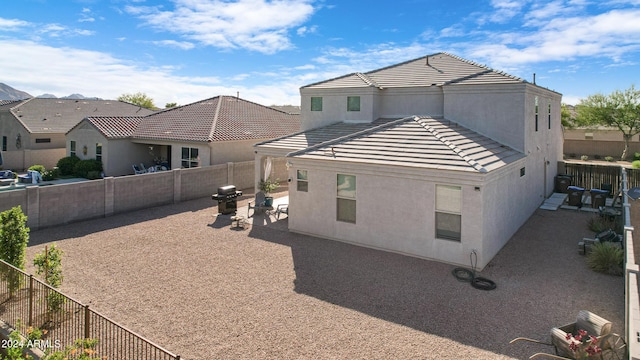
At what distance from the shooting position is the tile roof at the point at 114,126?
2716cm

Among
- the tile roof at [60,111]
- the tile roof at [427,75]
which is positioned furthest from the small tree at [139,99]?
the tile roof at [427,75]

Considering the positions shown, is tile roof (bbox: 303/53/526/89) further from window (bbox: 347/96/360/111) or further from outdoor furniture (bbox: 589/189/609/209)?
outdoor furniture (bbox: 589/189/609/209)

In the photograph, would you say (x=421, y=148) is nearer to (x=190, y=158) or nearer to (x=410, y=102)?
(x=410, y=102)

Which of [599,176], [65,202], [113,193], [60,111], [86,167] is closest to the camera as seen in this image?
[65,202]

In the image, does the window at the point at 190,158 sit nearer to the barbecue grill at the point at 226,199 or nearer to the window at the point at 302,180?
the barbecue grill at the point at 226,199

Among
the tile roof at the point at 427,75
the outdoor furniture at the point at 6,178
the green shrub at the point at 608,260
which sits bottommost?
the green shrub at the point at 608,260

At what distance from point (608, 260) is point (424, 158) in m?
5.85

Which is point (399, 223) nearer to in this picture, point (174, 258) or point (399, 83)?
point (174, 258)

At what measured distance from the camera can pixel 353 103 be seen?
67.0ft

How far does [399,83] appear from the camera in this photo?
20234 mm

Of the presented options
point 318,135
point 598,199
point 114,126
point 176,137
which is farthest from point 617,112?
point 114,126

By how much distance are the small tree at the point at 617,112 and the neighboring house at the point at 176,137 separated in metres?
40.2

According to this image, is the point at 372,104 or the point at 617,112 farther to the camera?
the point at 617,112

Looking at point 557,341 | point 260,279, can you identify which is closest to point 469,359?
point 557,341
